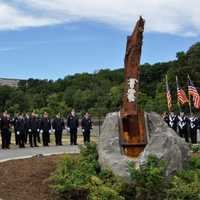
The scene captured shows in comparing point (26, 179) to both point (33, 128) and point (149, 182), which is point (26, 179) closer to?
point (149, 182)

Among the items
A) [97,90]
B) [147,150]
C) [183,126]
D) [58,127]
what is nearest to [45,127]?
[58,127]

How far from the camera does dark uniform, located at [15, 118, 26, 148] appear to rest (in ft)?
97.9

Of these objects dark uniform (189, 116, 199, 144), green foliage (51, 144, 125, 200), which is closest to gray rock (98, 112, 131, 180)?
green foliage (51, 144, 125, 200)

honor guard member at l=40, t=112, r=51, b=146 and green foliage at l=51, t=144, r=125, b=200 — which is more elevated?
honor guard member at l=40, t=112, r=51, b=146

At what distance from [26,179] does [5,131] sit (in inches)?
625

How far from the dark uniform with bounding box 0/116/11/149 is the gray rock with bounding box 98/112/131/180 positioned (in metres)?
15.5

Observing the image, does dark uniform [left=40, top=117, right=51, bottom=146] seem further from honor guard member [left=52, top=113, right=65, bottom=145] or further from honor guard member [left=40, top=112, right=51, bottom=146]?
honor guard member [left=52, top=113, right=65, bottom=145]

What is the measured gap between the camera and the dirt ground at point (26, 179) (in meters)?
12.5

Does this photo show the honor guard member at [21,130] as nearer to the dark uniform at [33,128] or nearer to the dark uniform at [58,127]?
the dark uniform at [33,128]

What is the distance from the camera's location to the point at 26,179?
1389 cm

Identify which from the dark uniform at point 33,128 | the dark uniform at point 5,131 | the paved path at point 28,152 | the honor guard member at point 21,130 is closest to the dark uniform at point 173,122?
the dark uniform at point 33,128

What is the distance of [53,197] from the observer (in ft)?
40.6

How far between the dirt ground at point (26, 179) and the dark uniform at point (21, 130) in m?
12.6

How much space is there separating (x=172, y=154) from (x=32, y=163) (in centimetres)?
496
